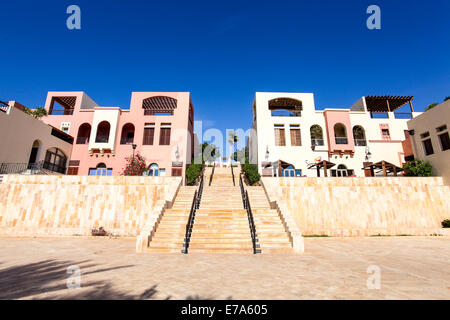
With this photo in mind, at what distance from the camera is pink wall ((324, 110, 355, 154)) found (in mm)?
19625

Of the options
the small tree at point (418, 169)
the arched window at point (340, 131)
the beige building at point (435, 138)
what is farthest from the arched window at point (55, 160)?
the beige building at point (435, 138)

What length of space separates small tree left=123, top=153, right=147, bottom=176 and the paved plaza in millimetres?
11421

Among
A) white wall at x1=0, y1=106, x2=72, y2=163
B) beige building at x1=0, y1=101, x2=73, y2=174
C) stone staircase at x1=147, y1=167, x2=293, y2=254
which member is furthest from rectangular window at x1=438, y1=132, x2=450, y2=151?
white wall at x1=0, y1=106, x2=72, y2=163

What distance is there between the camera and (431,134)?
14992 millimetres

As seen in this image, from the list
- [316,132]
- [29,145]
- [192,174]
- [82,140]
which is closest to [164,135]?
[192,174]

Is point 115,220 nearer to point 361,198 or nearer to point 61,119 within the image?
point 361,198

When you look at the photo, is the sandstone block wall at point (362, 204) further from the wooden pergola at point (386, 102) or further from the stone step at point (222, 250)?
the wooden pergola at point (386, 102)

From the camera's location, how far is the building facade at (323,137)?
64.2 feet

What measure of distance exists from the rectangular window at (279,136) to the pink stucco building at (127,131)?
9.04 meters

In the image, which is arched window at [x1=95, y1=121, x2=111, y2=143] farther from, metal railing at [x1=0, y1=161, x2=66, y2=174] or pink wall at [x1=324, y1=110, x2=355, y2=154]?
pink wall at [x1=324, y1=110, x2=355, y2=154]

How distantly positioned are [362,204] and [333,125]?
10.9 m

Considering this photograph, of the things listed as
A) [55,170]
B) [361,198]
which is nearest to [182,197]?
[361,198]

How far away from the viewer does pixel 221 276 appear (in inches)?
170
